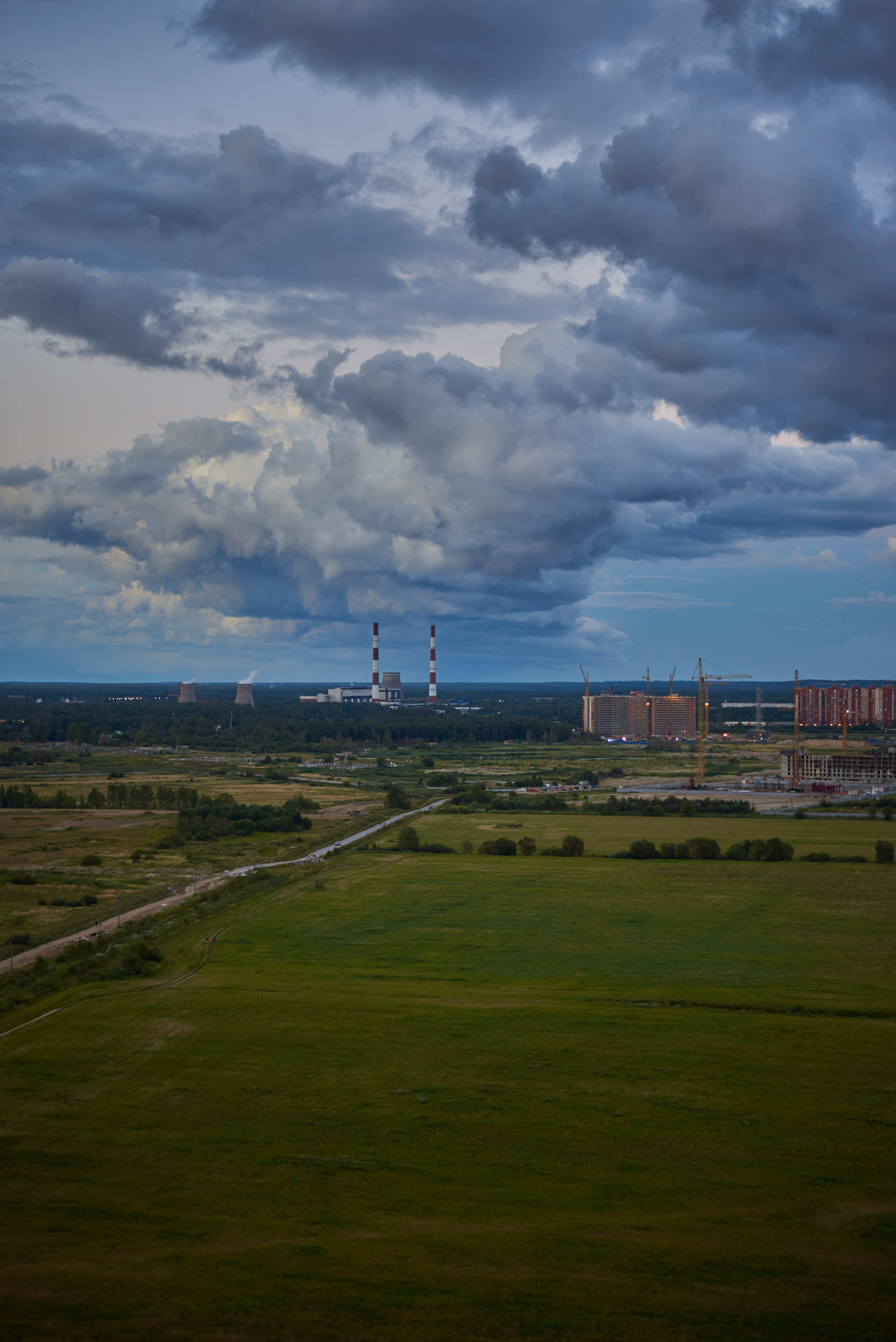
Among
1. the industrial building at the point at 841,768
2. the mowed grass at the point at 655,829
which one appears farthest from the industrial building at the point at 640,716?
the mowed grass at the point at 655,829

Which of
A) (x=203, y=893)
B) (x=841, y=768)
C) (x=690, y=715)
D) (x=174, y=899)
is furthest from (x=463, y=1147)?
(x=690, y=715)

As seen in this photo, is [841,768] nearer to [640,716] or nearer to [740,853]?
[740,853]

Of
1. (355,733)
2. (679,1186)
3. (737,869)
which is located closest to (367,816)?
(737,869)

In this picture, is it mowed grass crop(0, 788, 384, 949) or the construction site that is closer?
mowed grass crop(0, 788, 384, 949)

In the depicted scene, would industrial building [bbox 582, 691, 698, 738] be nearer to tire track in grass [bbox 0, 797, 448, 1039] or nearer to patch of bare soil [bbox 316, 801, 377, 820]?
patch of bare soil [bbox 316, 801, 377, 820]

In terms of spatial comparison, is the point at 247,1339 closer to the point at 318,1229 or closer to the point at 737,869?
the point at 318,1229

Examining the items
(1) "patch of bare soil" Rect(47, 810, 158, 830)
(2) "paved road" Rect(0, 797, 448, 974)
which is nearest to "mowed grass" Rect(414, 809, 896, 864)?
(2) "paved road" Rect(0, 797, 448, 974)
